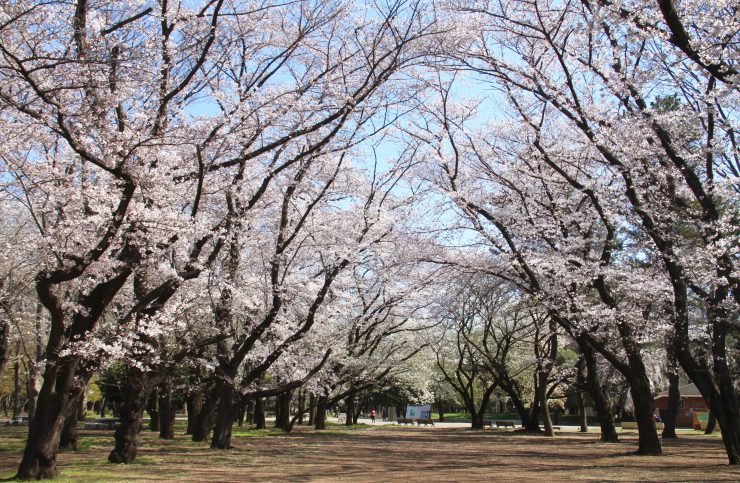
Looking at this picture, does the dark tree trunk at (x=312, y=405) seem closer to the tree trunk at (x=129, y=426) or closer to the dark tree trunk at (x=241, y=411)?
the dark tree trunk at (x=241, y=411)

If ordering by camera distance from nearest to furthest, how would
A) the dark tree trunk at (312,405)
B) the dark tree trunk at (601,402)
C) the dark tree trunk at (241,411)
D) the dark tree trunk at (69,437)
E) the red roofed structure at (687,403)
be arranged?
the dark tree trunk at (69,437) < the dark tree trunk at (241,411) < the dark tree trunk at (601,402) < the dark tree trunk at (312,405) < the red roofed structure at (687,403)

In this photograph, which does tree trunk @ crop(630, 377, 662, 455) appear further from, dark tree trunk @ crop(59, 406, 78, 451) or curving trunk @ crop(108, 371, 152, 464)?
dark tree trunk @ crop(59, 406, 78, 451)

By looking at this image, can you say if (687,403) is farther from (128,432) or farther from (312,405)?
(128,432)

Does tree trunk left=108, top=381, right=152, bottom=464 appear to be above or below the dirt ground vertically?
above

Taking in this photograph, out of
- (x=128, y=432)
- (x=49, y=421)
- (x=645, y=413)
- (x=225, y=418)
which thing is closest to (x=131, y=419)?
(x=128, y=432)

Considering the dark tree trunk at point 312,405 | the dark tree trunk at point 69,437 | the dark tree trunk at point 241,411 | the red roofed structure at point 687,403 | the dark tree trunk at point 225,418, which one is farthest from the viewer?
the red roofed structure at point 687,403

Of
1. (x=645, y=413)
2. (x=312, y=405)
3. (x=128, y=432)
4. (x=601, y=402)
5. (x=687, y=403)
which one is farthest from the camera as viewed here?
(x=687, y=403)

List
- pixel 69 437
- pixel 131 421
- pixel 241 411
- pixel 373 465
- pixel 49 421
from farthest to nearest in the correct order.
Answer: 1. pixel 241 411
2. pixel 69 437
3. pixel 373 465
4. pixel 131 421
5. pixel 49 421

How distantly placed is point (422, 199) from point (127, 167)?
12511 mm

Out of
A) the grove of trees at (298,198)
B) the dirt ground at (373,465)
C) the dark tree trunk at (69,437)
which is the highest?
the grove of trees at (298,198)

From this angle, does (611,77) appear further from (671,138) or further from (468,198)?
(468,198)

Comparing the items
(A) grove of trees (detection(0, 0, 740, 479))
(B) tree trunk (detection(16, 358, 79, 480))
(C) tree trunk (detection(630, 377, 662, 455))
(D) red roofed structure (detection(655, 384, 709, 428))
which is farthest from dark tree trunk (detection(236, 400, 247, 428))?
(D) red roofed structure (detection(655, 384, 709, 428))

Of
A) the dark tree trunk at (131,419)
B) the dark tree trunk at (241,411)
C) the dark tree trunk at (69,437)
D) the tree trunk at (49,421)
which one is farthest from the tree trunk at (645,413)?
the dark tree trunk at (69,437)

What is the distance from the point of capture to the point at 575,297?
15.5m
